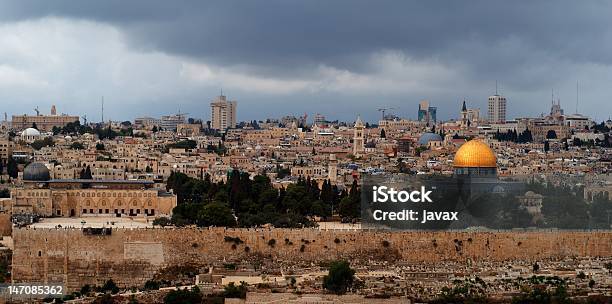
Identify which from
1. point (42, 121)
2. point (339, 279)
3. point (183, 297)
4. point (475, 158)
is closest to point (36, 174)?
point (475, 158)

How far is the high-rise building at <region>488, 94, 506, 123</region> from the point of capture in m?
157

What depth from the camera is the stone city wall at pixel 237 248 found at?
139 ft

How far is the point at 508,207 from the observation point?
157 feet

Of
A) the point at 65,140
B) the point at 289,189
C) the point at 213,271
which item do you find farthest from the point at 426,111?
the point at 213,271

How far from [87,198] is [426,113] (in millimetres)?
111737

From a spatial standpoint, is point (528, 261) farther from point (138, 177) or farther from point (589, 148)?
point (589, 148)

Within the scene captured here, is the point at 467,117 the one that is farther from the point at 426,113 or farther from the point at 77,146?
the point at 77,146

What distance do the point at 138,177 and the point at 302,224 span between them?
19.2 metres

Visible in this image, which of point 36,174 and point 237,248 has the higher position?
point 36,174

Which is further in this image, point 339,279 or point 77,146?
point 77,146

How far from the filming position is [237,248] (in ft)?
141

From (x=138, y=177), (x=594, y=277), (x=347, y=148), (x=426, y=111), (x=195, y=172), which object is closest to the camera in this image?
(x=594, y=277)

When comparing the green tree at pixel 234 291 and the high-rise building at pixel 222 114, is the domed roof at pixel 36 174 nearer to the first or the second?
the green tree at pixel 234 291

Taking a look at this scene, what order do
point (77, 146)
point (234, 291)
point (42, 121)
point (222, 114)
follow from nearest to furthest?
point (234, 291) < point (77, 146) < point (42, 121) < point (222, 114)
